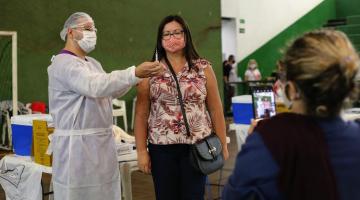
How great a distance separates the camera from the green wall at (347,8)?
15.1 meters

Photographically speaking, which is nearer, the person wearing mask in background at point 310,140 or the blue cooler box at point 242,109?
the person wearing mask in background at point 310,140

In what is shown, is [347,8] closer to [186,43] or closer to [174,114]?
[186,43]

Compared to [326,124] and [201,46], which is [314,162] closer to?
[326,124]

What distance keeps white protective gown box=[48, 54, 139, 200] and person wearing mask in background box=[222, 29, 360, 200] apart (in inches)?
48.2

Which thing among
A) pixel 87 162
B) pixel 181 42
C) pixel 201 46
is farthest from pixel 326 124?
pixel 201 46

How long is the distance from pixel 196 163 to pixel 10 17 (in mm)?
6262

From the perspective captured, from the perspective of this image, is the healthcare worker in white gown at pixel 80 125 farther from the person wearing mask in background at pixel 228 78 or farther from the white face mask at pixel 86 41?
the person wearing mask in background at pixel 228 78

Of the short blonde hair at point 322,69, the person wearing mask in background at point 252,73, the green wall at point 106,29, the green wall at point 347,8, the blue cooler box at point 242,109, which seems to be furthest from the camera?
the green wall at point 347,8

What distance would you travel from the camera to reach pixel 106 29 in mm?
8984

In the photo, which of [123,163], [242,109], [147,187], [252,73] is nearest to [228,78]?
[252,73]

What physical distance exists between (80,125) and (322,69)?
148 cm

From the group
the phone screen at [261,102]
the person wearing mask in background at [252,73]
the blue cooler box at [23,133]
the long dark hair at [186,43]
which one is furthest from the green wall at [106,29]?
the long dark hair at [186,43]

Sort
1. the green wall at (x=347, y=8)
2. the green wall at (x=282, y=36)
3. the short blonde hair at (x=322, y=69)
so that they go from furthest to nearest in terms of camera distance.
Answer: the green wall at (x=347, y=8), the green wall at (x=282, y=36), the short blonde hair at (x=322, y=69)

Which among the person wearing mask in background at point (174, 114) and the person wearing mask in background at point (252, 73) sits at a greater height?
the person wearing mask in background at point (252, 73)
